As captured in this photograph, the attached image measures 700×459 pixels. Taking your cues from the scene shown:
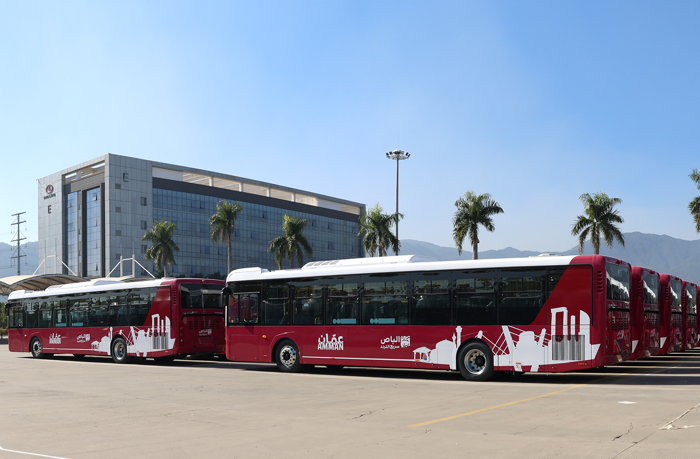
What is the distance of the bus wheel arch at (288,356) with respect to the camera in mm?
19578

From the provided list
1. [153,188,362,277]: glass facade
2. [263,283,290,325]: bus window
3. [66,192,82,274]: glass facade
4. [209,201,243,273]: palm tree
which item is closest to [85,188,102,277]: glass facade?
[66,192,82,274]: glass facade

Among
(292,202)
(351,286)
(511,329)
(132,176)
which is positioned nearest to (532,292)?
(511,329)

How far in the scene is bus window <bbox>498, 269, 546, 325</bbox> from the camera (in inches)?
618

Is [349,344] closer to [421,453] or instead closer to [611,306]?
[611,306]

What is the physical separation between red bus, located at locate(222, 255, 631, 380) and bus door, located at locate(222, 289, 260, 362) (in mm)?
32

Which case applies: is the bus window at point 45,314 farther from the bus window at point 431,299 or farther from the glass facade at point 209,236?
the glass facade at point 209,236

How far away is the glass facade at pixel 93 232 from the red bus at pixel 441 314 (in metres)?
76.1

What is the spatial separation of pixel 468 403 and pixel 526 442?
3.88m

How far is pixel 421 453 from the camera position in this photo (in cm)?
777

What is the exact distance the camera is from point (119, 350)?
83.8ft

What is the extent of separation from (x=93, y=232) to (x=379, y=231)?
53.3 m

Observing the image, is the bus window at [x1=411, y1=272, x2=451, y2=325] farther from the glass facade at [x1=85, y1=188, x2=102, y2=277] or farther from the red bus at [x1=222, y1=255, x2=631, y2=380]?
the glass facade at [x1=85, y1=188, x2=102, y2=277]

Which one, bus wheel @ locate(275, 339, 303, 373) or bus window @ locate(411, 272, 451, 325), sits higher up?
bus window @ locate(411, 272, 451, 325)

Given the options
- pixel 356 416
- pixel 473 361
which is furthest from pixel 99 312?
pixel 356 416
